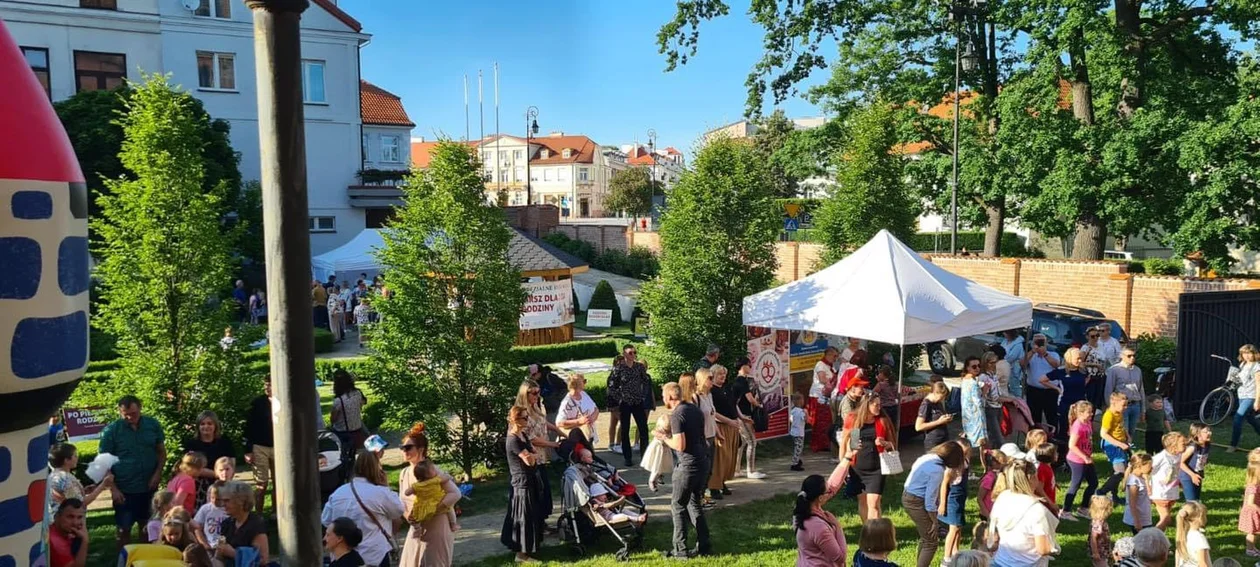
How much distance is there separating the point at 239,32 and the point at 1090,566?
32.8 m

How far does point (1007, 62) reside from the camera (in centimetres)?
2655

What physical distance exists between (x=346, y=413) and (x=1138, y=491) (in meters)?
8.28

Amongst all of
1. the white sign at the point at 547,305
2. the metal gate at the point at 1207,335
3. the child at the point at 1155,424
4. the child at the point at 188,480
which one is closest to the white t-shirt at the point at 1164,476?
the child at the point at 1155,424

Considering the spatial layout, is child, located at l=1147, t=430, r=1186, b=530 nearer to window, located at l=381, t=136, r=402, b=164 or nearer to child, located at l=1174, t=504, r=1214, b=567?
child, located at l=1174, t=504, r=1214, b=567

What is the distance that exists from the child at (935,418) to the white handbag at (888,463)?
0.57m

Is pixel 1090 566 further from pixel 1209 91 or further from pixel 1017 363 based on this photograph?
pixel 1209 91

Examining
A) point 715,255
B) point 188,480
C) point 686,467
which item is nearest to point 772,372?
point 715,255

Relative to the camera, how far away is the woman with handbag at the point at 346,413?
10.4m

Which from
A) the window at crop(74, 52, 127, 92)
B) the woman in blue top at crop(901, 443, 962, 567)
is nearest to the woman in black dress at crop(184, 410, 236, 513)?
the woman in blue top at crop(901, 443, 962, 567)

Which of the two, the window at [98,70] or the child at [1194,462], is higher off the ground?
the window at [98,70]

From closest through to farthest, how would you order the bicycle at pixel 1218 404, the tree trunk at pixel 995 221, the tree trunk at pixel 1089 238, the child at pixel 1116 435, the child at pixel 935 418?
the child at pixel 935 418
the child at pixel 1116 435
the bicycle at pixel 1218 404
the tree trunk at pixel 1089 238
the tree trunk at pixel 995 221

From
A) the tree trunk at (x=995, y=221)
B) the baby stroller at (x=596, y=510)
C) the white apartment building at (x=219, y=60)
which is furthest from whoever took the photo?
the white apartment building at (x=219, y=60)

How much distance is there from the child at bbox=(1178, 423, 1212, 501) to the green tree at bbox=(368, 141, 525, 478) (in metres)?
7.48

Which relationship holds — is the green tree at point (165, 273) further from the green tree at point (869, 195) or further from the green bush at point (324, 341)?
the green tree at point (869, 195)
